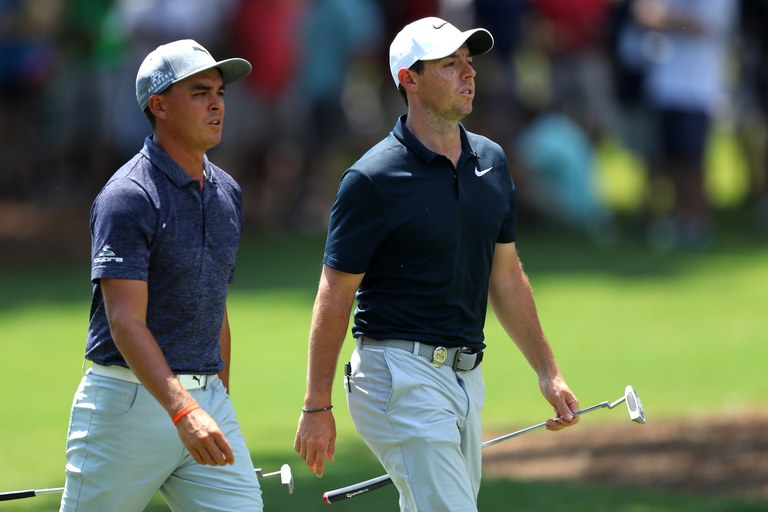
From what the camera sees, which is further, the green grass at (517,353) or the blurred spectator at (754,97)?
the blurred spectator at (754,97)

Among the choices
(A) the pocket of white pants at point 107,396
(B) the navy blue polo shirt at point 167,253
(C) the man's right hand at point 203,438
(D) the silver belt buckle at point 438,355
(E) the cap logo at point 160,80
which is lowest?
(C) the man's right hand at point 203,438

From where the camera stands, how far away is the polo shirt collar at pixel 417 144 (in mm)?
5641

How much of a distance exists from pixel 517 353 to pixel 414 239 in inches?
291

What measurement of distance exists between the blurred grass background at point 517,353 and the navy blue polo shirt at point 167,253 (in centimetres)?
292

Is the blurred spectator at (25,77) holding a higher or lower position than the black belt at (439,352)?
higher

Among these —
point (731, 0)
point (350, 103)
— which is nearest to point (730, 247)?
point (731, 0)

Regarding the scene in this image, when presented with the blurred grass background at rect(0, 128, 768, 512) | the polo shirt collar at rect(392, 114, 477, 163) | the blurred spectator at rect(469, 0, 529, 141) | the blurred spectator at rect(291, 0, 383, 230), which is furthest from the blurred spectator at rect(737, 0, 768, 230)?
the polo shirt collar at rect(392, 114, 477, 163)

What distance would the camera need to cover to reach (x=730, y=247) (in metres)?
15.7

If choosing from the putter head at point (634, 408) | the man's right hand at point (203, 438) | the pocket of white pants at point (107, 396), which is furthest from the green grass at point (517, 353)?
the man's right hand at point (203, 438)

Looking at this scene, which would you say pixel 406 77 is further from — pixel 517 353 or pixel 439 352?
pixel 517 353

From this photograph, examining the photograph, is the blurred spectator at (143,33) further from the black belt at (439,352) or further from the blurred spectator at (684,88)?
the black belt at (439,352)

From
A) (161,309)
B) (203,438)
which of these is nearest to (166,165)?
(161,309)

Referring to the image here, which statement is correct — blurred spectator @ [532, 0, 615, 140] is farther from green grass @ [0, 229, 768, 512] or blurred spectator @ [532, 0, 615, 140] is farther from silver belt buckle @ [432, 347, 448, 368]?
silver belt buckle @ [432, 347, 448, 368]

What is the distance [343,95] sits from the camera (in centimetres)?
1834
